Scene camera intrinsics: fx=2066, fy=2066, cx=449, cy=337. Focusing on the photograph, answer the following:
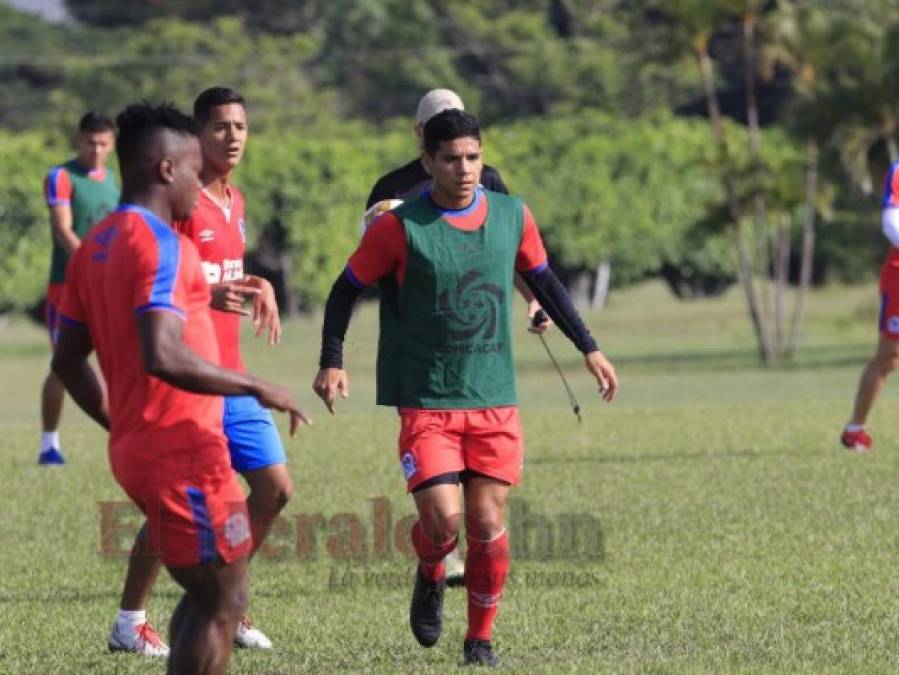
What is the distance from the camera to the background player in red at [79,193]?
1409 cm

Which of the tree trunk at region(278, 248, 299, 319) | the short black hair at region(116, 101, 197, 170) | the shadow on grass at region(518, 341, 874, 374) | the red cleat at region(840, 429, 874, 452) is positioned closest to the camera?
the short black hair at region(116, 101, 197, 170)

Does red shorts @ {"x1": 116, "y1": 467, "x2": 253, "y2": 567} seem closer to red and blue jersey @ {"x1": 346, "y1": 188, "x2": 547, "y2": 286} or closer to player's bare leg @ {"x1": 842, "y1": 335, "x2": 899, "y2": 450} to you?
red and blue jersey @ {"x1": 346, "y1": 188, "x2": 547, "y2": 286}

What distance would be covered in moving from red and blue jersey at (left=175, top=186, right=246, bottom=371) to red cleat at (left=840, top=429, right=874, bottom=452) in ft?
25.8

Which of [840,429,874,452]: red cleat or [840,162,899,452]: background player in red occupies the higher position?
[840,162,899,452]: background player in red

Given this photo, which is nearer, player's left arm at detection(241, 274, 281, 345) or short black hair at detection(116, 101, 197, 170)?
short black hair at detection(116, 101, 197, 170)

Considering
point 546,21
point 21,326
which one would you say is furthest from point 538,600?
point 546,21

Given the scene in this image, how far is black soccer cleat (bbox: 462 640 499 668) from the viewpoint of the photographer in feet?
24.9

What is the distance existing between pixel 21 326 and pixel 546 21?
1008 inches

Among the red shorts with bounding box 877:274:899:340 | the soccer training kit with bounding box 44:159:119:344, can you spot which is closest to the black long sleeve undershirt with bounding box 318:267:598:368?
the red shorts with bounding box 877:274:899:340

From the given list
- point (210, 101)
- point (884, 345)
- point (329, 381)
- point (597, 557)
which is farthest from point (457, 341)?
point (884, 345)

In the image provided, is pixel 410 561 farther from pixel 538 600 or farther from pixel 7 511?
pixel 7 511

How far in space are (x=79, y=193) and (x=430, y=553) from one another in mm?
7220

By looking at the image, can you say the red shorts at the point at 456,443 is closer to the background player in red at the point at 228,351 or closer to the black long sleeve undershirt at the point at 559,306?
the black long sleeve undershirt at the point at 559,306

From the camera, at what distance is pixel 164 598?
9.48 metres
